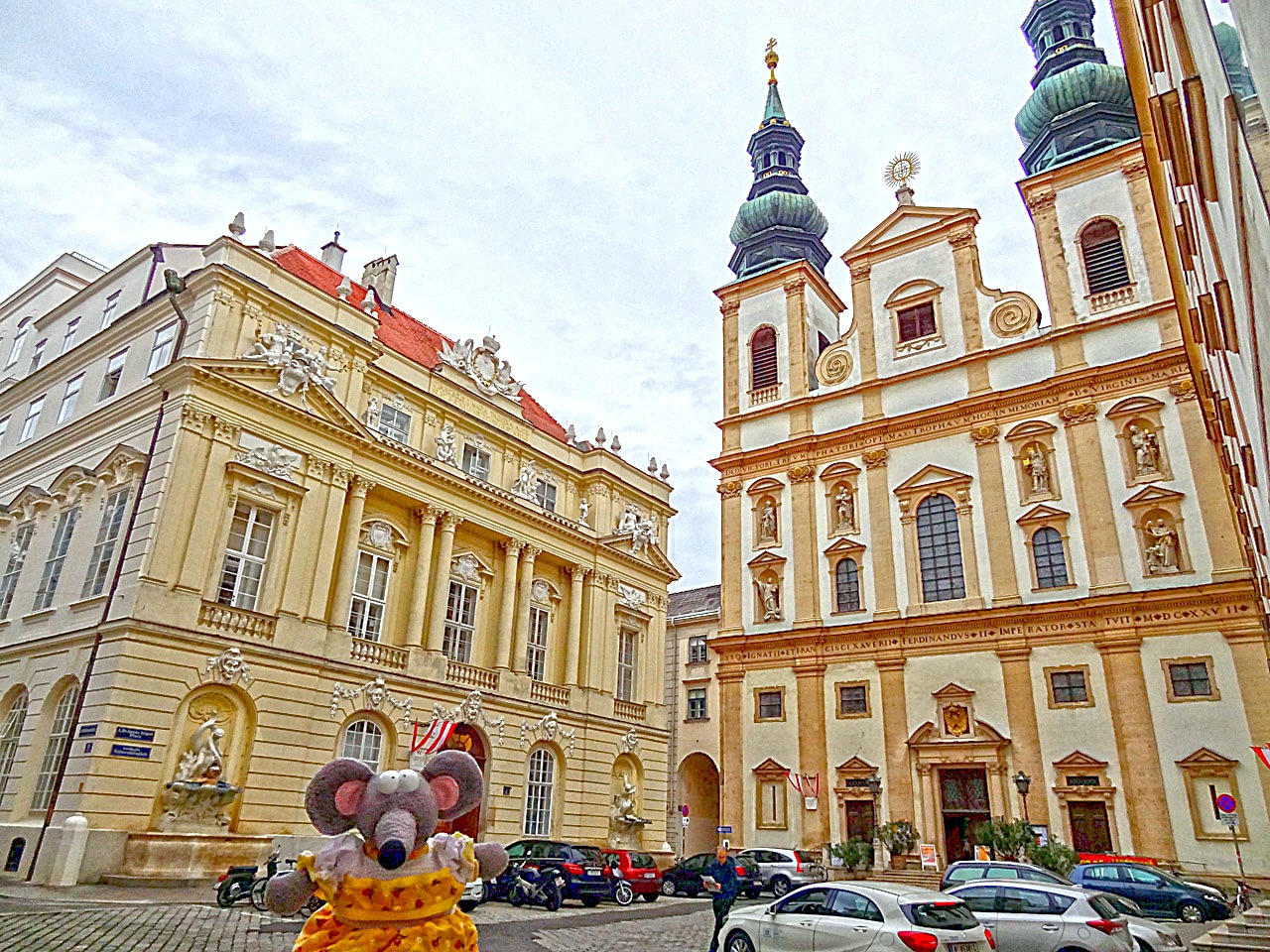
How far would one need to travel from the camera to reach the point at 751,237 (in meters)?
44.3

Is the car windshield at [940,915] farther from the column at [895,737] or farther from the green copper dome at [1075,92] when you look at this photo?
the green copper dome at [1075,92]

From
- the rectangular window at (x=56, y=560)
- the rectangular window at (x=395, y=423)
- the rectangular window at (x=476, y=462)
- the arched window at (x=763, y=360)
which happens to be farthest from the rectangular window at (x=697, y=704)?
the rectangular window at (x=56, y=560)

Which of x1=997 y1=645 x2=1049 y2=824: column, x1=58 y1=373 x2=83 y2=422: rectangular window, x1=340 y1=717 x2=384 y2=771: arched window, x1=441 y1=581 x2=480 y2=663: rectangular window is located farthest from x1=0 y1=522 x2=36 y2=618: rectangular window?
x1=997 y1=645 x2=1049 y2=824: column

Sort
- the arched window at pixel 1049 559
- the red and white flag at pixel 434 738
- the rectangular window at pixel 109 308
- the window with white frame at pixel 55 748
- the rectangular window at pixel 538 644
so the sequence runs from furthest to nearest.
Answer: the arched window at pixel 1049 559
the rectangular window at pixel 538 644
the rectangular window at pixel 109 308
the red and white flag at pixel 434 738
the window with white frame at pixel 55 748

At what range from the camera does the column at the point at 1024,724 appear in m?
27.2

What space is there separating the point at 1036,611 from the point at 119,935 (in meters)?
27.4

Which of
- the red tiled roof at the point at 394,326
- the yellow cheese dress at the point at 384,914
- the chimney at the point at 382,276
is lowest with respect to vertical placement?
the yellow cheese dress at the point at 384,914

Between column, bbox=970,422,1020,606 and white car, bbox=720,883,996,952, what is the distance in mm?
22080

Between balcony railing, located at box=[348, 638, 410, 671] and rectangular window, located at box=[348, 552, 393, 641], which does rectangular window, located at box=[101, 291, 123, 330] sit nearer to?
rectangular window, located at box=[348, 552, 393, 641]

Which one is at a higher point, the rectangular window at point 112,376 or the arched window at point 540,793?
the rectangular window at point 112,376

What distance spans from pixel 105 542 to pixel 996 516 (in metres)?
28.4

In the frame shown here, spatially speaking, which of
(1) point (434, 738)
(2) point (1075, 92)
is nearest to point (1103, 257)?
(2) point (1075, 92)

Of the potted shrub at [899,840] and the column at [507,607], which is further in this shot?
the potted shrub at [899,840]

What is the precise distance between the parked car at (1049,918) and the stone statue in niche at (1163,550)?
63.0 feet
